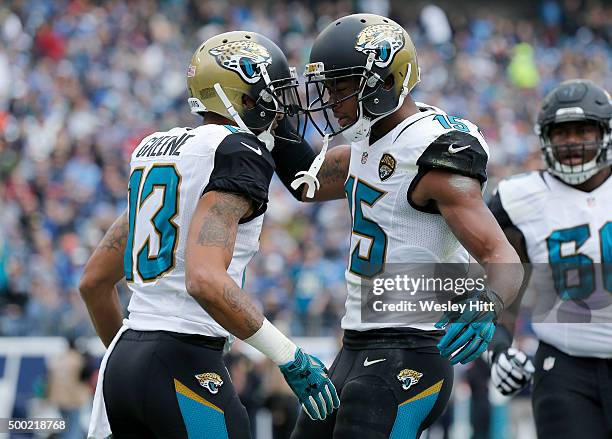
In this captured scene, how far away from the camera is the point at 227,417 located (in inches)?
155

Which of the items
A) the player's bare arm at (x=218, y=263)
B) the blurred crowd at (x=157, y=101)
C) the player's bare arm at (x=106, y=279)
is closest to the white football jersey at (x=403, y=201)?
the player's bare arm at (x=218, y=263)

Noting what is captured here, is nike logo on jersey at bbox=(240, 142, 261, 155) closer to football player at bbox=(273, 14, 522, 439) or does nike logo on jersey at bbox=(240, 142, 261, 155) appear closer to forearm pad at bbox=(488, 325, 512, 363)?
football player at bbox=(273, 14, 522, 439)

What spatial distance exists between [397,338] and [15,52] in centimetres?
1103

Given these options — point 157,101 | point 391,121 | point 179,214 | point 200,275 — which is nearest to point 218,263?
point 200,275

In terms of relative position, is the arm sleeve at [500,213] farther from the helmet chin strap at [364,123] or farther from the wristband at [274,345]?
the wristband at [274,345]

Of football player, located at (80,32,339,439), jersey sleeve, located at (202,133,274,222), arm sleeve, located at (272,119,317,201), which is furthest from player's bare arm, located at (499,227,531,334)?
jersey sleeve, located at (202,133,274,222)

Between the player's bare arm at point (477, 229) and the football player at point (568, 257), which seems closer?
the player's bare arm at point (477, 229)

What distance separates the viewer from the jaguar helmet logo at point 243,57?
431cm

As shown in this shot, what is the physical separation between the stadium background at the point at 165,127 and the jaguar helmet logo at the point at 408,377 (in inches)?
194

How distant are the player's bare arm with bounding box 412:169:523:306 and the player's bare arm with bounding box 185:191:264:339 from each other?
2.41ft

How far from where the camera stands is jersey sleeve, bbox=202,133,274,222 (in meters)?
3.88

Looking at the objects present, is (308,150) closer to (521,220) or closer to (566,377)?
(521,220)

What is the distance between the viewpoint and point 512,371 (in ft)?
16.8

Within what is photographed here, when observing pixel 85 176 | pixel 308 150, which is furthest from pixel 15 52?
pixel 308 150
